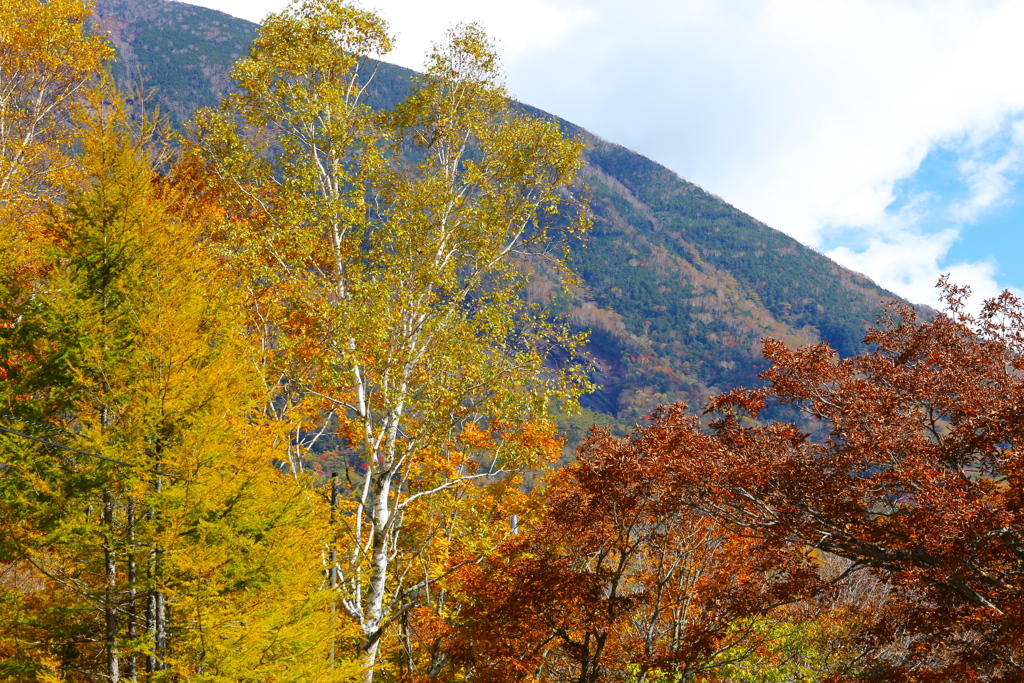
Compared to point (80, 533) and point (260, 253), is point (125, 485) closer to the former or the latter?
point (80, 533)

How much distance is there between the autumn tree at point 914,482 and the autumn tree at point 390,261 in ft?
12.6

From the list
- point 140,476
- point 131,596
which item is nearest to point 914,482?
point 140,476

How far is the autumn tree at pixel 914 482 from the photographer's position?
539cm

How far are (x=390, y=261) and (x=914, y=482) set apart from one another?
9150mm

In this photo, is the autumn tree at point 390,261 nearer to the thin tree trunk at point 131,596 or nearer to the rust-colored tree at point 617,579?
the rust-colored tree at point 617,579

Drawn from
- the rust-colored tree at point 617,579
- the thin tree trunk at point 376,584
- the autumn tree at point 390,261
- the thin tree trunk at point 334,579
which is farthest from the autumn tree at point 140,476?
the rust-colored tree at point 617,579

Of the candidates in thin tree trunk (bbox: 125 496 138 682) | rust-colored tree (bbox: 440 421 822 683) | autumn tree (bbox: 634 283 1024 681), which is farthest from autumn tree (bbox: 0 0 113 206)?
autumn tree (bbox: 634 283 1024 681)

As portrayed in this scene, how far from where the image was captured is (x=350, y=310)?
1015cm

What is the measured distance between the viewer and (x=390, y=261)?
38.1 ft

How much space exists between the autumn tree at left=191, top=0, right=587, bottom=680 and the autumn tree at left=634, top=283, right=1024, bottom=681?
3854 mm

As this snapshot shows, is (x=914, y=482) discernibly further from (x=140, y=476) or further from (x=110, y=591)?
(x=110, y=591)

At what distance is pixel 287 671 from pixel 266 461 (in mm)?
2577

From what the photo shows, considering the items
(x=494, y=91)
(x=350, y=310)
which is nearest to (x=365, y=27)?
(x=494, y=91)

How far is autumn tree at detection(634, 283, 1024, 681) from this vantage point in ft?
17.7
